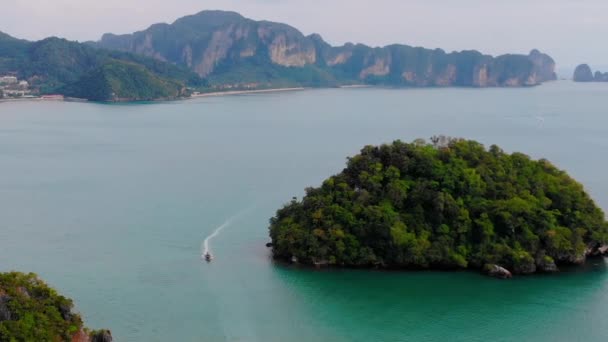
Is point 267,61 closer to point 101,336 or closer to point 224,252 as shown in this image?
point 224,252

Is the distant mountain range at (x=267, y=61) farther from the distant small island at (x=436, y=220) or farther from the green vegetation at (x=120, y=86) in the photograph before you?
the distant small island at (x=436, y=220)

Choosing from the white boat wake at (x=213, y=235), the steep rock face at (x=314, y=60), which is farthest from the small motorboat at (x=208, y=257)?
the steep rock face at (x=314, y=60)

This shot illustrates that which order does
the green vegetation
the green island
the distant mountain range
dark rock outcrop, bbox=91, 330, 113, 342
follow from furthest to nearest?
1. the distant mountain range
2. the green vegetation
3. dark rock outcrop, bbox=91, 330, 113, 342
4. the green island

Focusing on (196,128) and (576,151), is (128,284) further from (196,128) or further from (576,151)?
(196,128)

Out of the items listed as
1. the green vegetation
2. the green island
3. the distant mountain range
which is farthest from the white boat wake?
the distant mountain range

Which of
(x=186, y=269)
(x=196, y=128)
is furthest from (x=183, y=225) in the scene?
(x=196, y=128)

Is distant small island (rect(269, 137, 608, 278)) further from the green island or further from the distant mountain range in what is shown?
the distant mountain range

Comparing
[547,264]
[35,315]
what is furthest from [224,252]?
[547,264]
